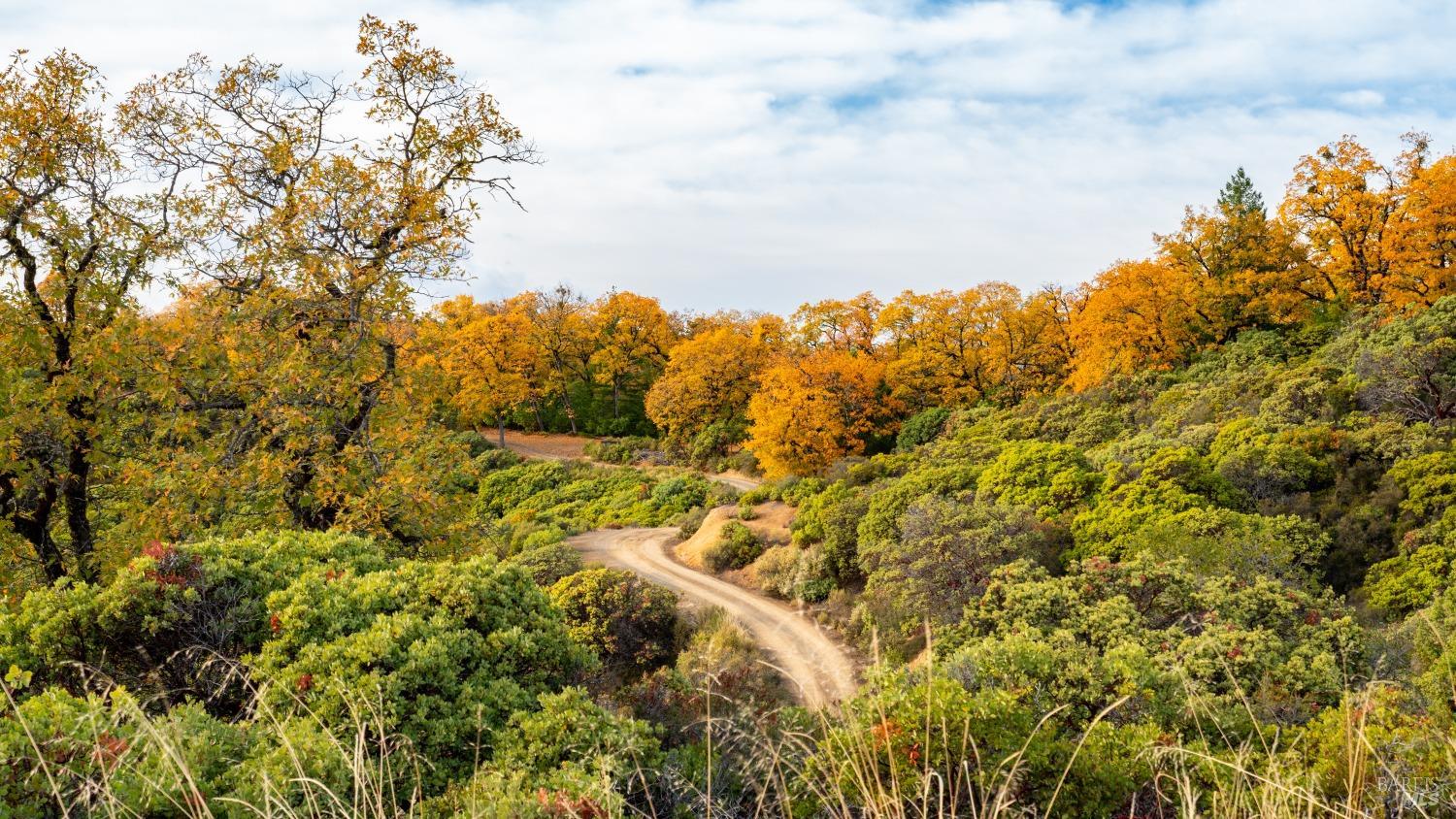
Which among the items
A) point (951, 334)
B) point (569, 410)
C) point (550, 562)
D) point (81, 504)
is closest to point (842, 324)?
point (951, 334)

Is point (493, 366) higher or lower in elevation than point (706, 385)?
higher

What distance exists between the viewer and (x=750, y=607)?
66.5 ft

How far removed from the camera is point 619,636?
1606 centimetres

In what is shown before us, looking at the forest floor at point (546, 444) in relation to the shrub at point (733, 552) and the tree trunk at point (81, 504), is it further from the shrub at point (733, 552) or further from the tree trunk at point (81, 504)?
the tree trunk at point (81, 504)

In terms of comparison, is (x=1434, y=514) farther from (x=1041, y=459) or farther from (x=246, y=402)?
(x=246, y=402)

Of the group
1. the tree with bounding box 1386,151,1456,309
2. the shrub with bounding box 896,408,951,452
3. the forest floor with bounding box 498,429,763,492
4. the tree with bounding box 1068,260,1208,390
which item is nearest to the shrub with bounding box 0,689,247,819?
the tree with bounding box 1068,260,1208,390

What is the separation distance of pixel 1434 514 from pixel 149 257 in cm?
1989

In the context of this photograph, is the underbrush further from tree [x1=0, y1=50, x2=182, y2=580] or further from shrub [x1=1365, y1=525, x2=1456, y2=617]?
shrub [x1=1365, y1=525, x2=1456, y2=617]

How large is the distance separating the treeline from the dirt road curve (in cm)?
729

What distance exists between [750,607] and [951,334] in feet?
84.2

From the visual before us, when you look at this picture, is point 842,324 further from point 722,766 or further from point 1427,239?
point 722,766

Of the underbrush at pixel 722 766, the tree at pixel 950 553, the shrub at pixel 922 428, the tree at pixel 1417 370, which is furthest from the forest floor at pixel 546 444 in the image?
the underbrush at pixel 722 766

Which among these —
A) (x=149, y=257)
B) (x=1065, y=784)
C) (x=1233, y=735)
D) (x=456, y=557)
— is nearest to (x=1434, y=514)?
(x=1233, y=735)

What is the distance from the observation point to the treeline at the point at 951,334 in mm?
28781
